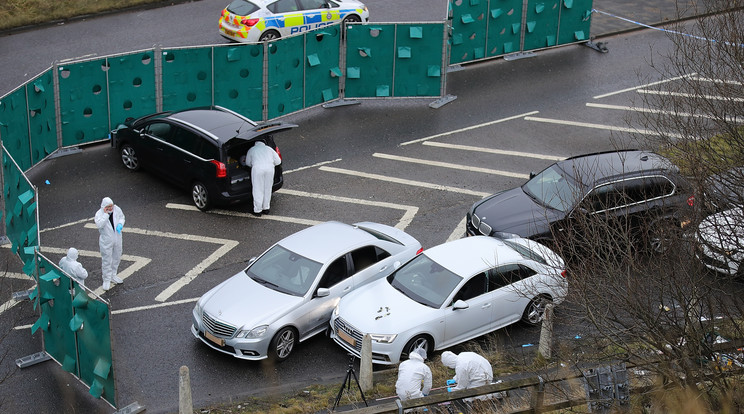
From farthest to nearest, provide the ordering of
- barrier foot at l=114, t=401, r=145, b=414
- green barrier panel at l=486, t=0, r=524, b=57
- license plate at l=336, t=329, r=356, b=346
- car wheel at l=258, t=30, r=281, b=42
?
1. green barrier panel at l=486, t=0, r=524, b=57
2. car wheel at l=258, t=30, r=281, b=42
3. license plate at l=336, t=329, r=356, b=346
4. barrier foot at l=114, t=401, r=145, b=414

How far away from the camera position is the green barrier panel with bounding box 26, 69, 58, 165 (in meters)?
18.1

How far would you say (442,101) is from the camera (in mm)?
22953

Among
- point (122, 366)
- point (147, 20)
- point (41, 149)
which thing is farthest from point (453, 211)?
point (147, 20)

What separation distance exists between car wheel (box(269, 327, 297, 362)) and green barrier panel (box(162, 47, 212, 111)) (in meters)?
8.40

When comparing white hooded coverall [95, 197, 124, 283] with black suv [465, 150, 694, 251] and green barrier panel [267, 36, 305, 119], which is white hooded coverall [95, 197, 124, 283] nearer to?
black suv [465, 150, 694, 251]

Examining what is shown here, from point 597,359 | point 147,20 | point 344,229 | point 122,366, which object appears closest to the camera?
point 597,359

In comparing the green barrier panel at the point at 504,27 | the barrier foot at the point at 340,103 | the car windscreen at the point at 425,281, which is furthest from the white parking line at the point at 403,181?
the green barrier panel at the point at 504,27

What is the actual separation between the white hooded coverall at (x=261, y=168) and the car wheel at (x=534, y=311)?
5.71 meters

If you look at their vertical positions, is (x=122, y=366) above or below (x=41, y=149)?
below

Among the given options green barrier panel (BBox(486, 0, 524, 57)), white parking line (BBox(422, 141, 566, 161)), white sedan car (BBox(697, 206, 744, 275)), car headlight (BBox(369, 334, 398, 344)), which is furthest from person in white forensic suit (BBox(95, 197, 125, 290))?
green barrier panel (BBox(486, 0, 524, 57))

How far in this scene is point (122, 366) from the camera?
1348cm

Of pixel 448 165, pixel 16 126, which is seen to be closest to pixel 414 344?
pixel 448 165

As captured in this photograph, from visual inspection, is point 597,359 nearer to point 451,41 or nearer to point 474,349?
point 474,349

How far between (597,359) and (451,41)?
1390 centimetres
